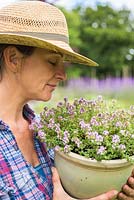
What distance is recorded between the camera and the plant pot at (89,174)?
146 cm

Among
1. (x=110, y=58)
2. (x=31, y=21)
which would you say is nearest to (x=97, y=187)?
(x=31, y=21)

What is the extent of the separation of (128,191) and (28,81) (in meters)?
0.47

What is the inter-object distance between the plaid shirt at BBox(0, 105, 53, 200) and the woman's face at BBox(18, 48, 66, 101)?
0.15 meters

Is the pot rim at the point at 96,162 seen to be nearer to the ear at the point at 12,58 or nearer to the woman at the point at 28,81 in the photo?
the woman at the point at 28,81

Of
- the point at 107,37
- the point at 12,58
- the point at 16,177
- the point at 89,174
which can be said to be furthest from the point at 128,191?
the point at 107,37

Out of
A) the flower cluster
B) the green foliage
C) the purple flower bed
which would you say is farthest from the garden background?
the flower cluster

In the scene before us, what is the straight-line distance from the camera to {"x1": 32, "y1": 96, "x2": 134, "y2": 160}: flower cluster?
146 cm

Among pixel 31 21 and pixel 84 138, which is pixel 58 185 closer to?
pixel 84 138

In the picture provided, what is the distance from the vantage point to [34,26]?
1.54m

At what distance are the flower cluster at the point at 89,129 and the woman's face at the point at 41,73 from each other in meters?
0.09

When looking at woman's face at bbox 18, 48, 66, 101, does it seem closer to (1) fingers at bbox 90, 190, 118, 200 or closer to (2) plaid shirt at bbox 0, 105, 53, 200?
(2) plaid shirt at bbox 0, 105, 53, 200

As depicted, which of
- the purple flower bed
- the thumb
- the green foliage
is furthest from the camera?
the green foliage

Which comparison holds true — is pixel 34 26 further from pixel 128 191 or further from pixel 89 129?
pixel 128 191

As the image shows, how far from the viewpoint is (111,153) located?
4.81 feet
